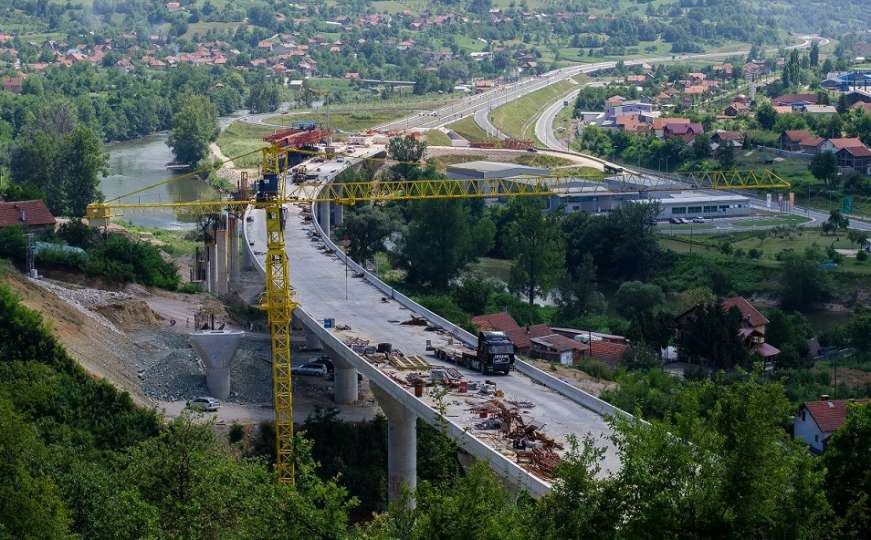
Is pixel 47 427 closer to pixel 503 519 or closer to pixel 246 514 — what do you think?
pixel 246 514

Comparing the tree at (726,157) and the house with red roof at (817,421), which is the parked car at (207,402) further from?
Result: the tree at (726,157)

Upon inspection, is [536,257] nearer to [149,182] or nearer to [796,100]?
[149,182]

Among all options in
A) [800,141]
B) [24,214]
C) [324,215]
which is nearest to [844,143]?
[800,141]

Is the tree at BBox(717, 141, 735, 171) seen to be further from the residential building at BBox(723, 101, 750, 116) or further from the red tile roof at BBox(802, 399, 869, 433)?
the red tile roof at BBox(802, 399, 869, 433)

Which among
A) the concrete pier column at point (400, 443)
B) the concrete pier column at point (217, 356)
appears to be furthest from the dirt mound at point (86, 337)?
the concrete pier column at point (400, 443)

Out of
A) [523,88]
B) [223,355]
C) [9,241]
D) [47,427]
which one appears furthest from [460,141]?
[47,427]

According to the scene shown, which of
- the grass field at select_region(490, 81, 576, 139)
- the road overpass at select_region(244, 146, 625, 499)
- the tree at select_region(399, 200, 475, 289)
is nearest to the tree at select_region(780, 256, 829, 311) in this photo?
the tree at select_region(399, 200, 475, 289)
